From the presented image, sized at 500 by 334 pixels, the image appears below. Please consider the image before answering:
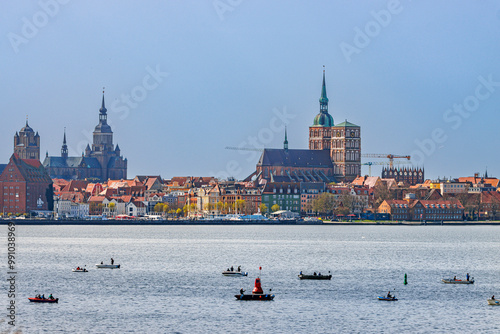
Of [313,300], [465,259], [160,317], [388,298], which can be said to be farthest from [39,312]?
[465,259]

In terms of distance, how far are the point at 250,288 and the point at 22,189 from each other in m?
137

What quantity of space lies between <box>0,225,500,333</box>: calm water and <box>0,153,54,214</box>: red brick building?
9785cm

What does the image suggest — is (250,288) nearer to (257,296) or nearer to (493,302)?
(257,296)

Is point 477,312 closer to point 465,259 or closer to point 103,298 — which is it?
point 103,298

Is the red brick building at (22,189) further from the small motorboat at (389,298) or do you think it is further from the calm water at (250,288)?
the small motorboat at (389,298)

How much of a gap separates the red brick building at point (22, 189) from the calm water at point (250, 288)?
97.9 meters

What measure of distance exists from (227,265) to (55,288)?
63.0ft

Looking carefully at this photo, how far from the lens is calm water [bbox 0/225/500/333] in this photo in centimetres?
4641

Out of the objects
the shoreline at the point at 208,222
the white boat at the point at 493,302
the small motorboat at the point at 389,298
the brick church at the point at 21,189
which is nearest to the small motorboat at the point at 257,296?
the small motorboat at the point at 389,298

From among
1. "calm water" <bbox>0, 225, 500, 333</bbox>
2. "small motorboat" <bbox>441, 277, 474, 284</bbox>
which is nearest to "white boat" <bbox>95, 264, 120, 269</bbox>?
"calm water" <bbox>0, 225, 500, 333</bbox>

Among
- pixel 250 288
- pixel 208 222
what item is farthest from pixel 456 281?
pixel 208 222

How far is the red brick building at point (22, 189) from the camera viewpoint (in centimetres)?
18925

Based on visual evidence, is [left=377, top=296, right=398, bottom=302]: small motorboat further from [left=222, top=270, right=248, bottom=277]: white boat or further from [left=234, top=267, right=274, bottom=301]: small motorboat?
[left=222, top=270, right=248, bottom=277]: white boat

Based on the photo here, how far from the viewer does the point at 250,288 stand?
58.7 m
